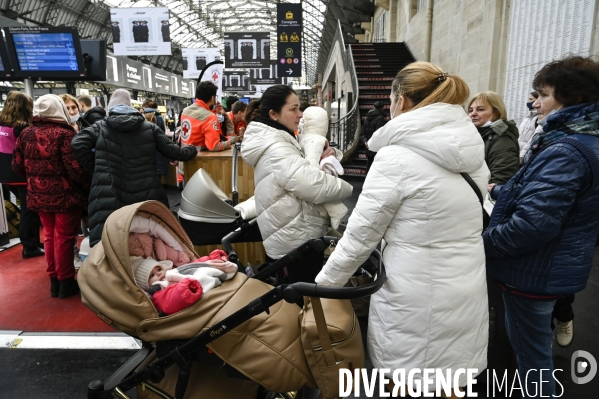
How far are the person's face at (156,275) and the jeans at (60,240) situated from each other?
1878 mm

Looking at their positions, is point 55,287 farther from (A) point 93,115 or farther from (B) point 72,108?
(B) point 72,108

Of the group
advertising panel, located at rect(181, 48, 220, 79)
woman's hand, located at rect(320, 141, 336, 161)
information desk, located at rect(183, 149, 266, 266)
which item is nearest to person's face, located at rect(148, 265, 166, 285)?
woman's hand, located at rect(320, 141, 336, 161)

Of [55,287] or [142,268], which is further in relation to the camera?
[55,287]

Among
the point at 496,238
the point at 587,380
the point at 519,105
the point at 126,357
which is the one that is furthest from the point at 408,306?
the point at 519,105

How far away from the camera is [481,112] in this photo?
9.78 feet

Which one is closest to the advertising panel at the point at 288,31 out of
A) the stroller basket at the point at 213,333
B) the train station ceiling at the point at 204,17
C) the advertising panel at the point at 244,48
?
the advertising panel at the point at 244,48

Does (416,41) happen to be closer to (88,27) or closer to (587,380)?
(587,380)

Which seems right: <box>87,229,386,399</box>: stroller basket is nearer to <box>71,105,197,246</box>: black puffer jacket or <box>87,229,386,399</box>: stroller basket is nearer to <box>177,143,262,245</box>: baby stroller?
<box>177,143,262,245</box>: baby stroller

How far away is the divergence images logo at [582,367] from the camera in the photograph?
7.79 feet

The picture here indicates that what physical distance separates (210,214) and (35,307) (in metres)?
1.90

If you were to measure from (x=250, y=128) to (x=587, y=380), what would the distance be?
2.46m

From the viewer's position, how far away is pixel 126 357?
105 inches

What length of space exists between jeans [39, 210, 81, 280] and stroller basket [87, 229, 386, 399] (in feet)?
6.26

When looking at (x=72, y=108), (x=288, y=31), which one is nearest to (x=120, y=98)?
(x=72, y=108)
